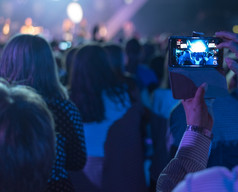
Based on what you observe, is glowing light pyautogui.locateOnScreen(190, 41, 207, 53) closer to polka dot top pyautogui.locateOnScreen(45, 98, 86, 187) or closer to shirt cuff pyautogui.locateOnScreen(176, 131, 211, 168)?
shirt cuff pyautogui.locateOnScreen(176, 131, 211, 168)

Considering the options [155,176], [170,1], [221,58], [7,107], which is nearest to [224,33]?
[221,58]

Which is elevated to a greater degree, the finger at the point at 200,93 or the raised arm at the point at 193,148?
the finger at the point at 200,93

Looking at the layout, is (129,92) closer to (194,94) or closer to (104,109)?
(104,109)

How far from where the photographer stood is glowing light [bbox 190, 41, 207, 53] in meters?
1.19

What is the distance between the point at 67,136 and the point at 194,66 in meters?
0.80

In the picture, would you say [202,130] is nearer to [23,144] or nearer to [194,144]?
[194,144]

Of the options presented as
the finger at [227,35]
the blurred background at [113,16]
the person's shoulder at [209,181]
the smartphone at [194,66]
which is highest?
the blurred background at [113,16]

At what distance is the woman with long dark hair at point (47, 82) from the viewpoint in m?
1.60

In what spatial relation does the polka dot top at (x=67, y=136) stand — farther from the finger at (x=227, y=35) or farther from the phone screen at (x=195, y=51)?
the finger at (x=227, y=35)

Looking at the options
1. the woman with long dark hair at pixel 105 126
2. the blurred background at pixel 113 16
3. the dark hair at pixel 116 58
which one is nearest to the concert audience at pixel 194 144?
the woman with long dark hair at pixel 105 126

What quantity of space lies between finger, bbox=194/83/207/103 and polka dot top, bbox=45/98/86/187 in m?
0.75

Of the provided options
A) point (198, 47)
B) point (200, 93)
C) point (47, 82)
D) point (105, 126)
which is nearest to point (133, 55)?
point (105, 126)

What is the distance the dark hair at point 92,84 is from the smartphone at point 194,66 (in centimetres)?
111

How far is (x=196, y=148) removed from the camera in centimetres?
106
